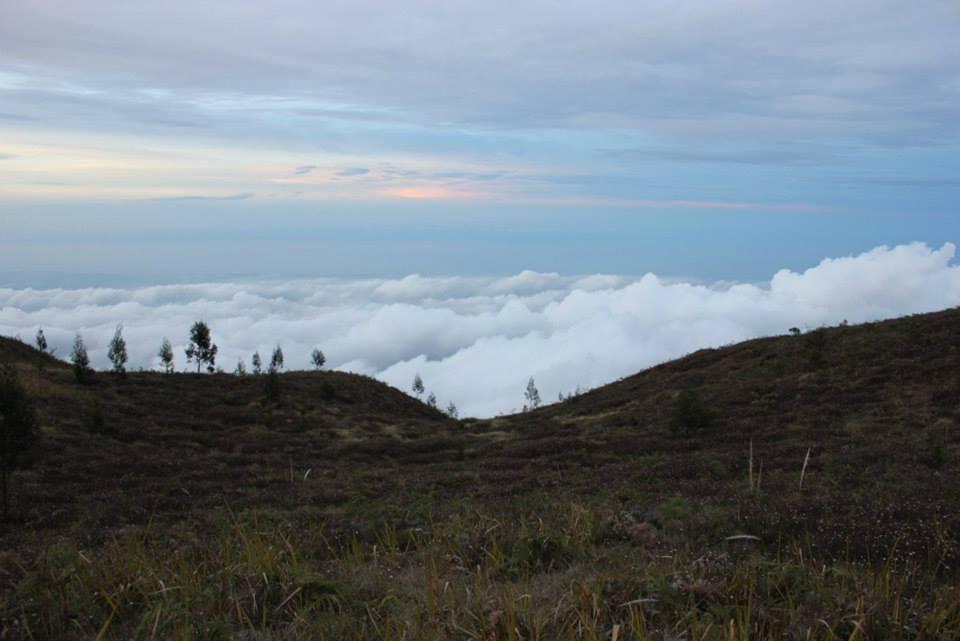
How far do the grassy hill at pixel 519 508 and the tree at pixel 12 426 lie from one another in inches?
57.8

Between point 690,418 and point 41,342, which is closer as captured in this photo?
point 690,418

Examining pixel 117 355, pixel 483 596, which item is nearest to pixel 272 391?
pixel 117 355

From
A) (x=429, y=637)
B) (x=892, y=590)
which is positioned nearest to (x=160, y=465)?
(x=429, y=637)

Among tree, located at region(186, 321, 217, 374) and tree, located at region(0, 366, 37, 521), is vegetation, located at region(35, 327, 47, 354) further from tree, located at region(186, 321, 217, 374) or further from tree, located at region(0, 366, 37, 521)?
tree, located at region(0, 366, 37, 521)

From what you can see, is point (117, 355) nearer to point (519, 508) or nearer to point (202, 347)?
point (202, 347)

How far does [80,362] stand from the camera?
3253 cm

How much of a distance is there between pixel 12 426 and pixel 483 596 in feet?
44.8

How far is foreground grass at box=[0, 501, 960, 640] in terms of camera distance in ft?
13.7

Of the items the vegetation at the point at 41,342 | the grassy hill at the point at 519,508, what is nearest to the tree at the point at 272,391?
the grassy hill at the point at 519,508

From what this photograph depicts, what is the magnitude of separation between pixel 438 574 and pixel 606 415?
2469cm

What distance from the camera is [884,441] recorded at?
53.7ft

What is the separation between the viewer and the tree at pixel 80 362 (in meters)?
32.3

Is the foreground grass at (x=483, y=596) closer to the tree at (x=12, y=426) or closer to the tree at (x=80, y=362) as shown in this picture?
the tree at (x=12, y=426)

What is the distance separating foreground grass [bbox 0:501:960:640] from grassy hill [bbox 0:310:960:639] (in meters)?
0.03
